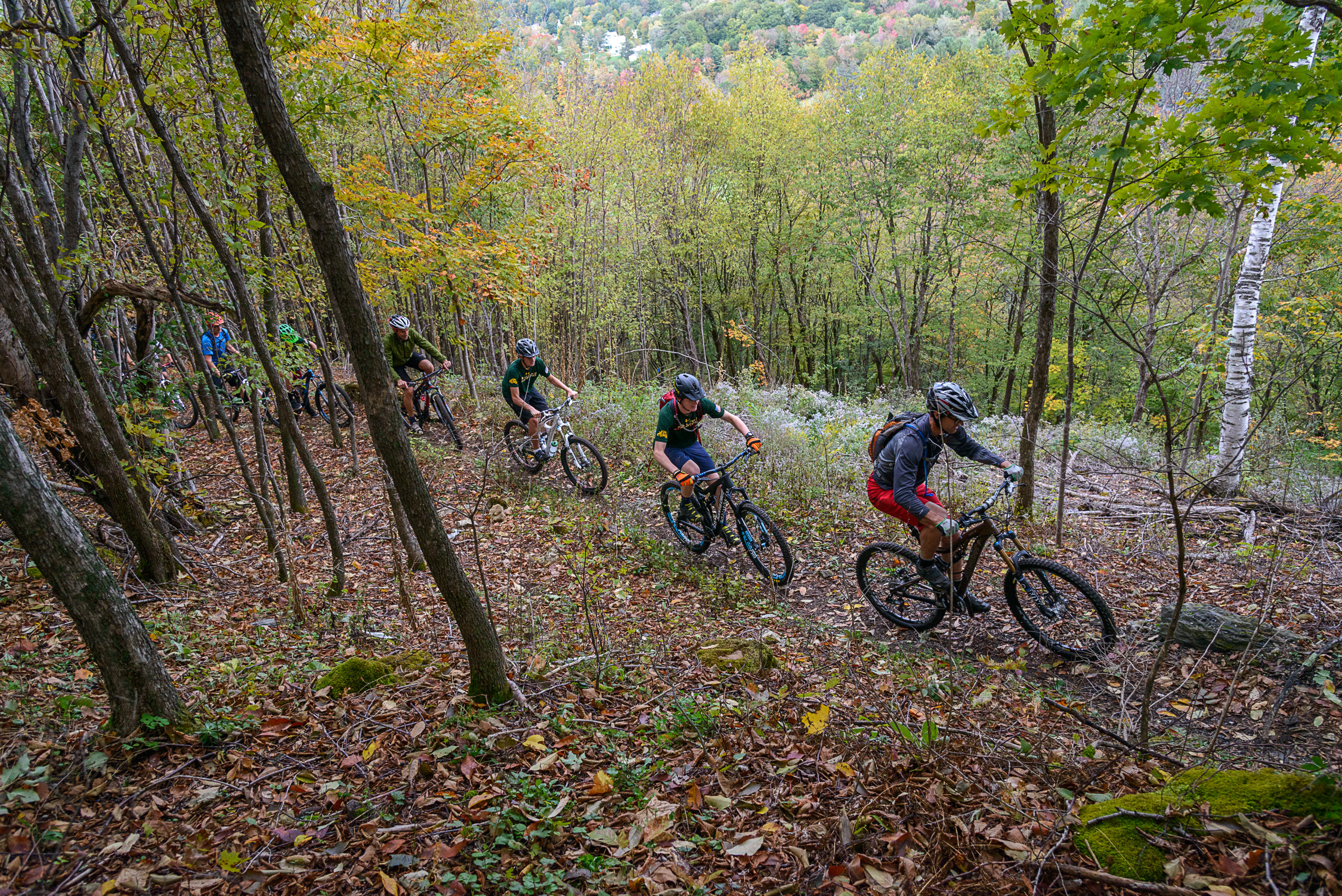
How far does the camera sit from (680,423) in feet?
21.3

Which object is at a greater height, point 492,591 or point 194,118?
point 194,118

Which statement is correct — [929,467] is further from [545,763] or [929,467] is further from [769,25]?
[769,25]

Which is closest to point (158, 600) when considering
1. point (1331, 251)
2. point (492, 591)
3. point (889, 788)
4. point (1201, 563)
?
point (492, 591)

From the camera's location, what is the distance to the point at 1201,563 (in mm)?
5723

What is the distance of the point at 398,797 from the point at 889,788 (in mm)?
2265

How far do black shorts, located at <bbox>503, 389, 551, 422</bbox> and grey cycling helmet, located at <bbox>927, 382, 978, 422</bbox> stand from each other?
5.88 m

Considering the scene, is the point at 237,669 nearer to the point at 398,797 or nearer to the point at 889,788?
the point at 398,797

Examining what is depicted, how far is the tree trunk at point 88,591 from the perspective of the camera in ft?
7.79

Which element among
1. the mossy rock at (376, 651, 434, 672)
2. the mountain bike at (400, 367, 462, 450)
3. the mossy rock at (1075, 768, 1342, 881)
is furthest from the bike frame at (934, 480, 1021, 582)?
the mountain bike at (400, 367, 462, 450)

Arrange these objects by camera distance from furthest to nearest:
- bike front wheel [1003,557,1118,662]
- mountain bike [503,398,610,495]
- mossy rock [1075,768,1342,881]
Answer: mountain bike [503,398,610,495], bike front wheel [1003,557,1118,662], mossy rock [1075,768,1342,881]

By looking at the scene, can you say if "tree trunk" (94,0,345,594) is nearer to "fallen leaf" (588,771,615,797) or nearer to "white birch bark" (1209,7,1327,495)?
"fallen leaf" (588,771,615,797)

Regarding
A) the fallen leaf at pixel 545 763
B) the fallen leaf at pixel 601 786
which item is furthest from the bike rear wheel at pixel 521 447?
the fallen leaf at pixel 601 786

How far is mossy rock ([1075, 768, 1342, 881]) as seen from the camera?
189cm

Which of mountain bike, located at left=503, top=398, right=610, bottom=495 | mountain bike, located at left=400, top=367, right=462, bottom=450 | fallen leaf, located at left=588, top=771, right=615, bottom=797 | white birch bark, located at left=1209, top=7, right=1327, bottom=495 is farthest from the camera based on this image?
mountain bike, located at left=400, top=367, right=462, bottom=450
